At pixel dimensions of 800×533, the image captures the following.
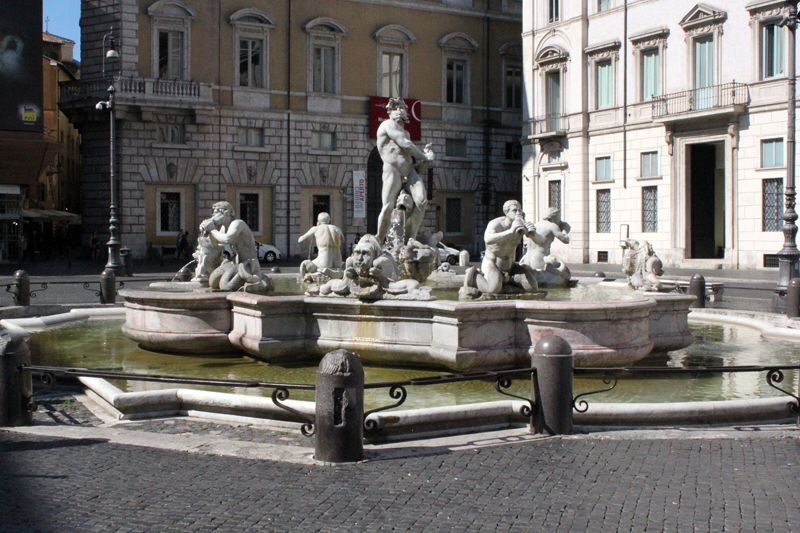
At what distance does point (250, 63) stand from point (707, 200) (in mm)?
18527

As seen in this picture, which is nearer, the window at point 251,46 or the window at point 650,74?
the window at point 650,74

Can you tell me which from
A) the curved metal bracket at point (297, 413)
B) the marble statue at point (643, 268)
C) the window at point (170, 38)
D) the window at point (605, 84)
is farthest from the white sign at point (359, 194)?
the curved metal bracket at point (297, 413)

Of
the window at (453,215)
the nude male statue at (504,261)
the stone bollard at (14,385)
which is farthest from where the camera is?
the window at (453,215)

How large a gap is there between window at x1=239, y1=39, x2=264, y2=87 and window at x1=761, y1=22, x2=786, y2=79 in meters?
18.9

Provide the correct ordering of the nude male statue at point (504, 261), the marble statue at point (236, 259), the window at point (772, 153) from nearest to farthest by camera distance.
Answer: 1. the nude male statue at point (504, 261)
2. the marble statue at point (236, 259)
3. the window at point (772, 153)

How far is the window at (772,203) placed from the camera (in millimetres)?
28406

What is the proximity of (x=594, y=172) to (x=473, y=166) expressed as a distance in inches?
302

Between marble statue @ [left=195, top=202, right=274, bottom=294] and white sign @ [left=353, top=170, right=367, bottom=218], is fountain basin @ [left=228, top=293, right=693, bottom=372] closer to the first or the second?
marble statue @ [left=195, top=202, right=274, bottom=294]

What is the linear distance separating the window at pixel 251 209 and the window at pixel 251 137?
2042 mm

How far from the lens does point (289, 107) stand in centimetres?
3750

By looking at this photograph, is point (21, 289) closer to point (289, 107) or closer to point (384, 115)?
point (289, 107)

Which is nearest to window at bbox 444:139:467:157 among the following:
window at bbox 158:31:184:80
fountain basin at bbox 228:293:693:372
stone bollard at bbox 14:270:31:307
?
window at bbox 158:31:184:80

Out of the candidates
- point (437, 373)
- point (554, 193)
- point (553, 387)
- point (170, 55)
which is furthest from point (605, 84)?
point (553, 387)

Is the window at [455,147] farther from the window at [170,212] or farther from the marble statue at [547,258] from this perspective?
the marble statue at [547,258]
